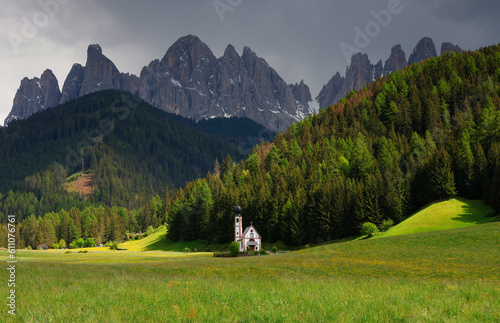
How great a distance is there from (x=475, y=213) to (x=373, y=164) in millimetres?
31201

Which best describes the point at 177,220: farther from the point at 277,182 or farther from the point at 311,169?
the point at 311,169

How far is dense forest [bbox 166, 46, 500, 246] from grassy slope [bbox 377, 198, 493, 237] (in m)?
2.94

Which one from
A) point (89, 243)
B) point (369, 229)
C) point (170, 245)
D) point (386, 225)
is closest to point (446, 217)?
point (386, 225)

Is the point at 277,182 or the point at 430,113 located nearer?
the point at 277,182

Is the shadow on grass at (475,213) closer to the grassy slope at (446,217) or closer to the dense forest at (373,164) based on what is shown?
the grassy slope at (446,217)

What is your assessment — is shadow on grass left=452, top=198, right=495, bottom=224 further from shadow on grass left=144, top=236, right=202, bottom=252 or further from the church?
shadow on grass left=144, top=236, right=202, bottom=252

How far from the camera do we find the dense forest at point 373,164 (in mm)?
78188

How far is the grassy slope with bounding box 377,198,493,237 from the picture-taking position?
64.6 meters

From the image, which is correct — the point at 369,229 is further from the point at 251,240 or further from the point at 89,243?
the point at 89,243

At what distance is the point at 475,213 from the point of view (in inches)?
2667

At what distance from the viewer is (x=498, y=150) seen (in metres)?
73.7

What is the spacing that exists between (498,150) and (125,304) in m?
84.7

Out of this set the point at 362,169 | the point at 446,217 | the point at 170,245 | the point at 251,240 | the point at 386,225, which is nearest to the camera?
the point at 446,217

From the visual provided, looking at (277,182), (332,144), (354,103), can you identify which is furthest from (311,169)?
(354,103)
